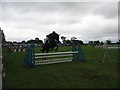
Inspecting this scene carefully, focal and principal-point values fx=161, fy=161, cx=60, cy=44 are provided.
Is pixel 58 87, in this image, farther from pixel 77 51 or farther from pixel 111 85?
pixel 77 51

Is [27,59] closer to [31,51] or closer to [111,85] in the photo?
[31,51]

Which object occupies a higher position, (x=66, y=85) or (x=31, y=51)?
(x=31, y=51)

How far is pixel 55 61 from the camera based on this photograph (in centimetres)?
1205

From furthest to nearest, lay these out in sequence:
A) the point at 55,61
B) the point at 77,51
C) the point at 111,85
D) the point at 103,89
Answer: the point at 77,51 → the point at 55,61 → the point at 111,85 → the point at 103,89

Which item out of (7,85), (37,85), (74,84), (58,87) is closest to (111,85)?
(74,84)

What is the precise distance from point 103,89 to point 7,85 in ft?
10.7

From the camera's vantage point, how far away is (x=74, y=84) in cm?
573

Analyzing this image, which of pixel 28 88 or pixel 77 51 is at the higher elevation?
pixel 77 51

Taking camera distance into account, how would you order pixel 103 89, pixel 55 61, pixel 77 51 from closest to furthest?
1. pixel 103 89
2. pixel 55 61
3. pixel 77 51

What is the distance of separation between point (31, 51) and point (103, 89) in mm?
6263

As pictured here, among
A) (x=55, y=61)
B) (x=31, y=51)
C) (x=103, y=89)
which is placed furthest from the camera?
(x=55, y=61)

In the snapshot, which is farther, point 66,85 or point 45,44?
point 45,44

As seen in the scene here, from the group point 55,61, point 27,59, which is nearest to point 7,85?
point 27,59

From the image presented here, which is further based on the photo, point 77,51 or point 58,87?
point 77,51
